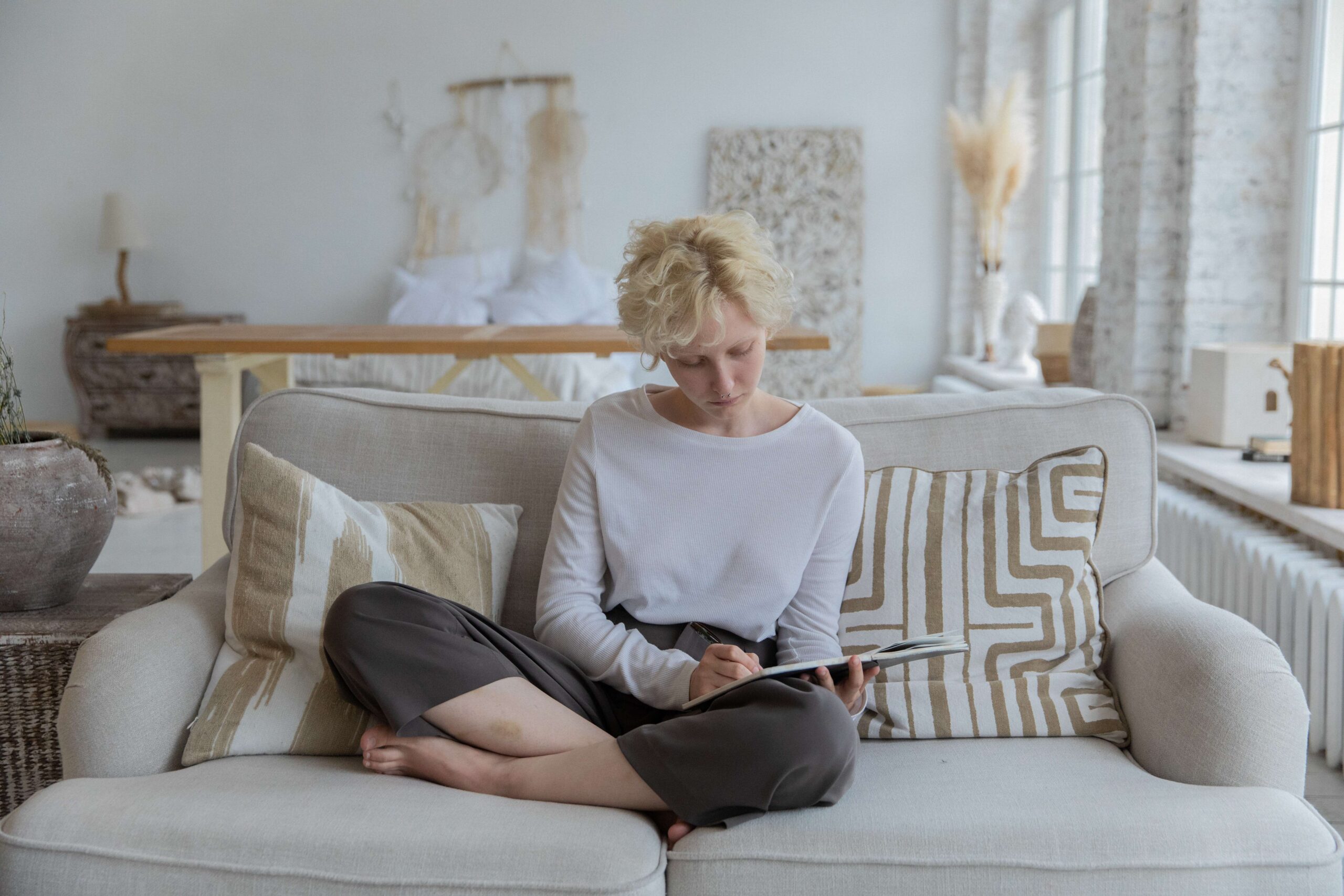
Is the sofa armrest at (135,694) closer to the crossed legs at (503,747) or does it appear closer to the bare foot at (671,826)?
the crossed legs at (503,747)

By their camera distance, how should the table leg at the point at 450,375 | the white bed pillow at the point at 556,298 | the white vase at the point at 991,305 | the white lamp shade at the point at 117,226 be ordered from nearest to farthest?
the table leg at the point at 450,375, the white vase at the point at 991,305, the white bed pillow at the point at 556,298, the white lamp shade at the point at 117,226

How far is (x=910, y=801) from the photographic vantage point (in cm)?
136

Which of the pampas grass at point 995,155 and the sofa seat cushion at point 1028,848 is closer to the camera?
the sofa seat cushion at point 1028,848

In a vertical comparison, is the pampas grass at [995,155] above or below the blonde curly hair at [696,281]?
above

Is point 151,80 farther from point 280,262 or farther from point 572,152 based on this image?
point 572,152

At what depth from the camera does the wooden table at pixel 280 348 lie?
115 inches

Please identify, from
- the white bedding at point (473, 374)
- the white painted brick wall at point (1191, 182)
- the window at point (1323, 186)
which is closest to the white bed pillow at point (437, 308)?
the white bedding at point (473, 374)

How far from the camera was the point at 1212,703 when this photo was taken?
1.42 meters

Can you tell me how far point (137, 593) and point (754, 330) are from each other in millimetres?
1172

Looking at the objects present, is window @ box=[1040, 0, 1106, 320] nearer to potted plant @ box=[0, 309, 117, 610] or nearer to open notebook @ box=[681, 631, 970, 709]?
open notebook @ box=[681, 631, 970, 709]

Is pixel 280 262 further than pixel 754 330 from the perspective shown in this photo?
Yes

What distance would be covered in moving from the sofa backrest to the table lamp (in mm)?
4897

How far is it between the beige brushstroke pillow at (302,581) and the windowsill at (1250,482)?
61.4 inches

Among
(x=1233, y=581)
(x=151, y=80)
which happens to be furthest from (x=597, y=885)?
(x=151, y=80)
